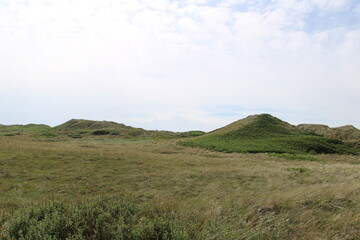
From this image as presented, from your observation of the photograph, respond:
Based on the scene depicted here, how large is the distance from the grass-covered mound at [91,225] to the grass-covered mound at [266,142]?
1132 inches

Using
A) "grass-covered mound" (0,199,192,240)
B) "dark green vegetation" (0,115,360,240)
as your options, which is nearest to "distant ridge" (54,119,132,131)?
"dark green vegetation" (0,115,360,240)

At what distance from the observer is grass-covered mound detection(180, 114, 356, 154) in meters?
33.9

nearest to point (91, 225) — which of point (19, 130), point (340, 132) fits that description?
point (340, 132)

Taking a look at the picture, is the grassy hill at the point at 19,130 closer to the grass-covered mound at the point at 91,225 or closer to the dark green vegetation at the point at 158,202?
the dark green vegetation at the point at 158,202

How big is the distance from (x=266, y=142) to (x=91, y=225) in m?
35.3

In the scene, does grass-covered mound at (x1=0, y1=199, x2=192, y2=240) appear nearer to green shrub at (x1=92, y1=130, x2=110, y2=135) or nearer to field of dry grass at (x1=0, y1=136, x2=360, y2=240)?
field of dry grass at (x1=0, y1=136, x2=360, y2=240)

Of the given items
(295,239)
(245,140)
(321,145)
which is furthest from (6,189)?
(321,145)

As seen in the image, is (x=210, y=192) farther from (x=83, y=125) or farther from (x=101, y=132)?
(x=83, y=125)

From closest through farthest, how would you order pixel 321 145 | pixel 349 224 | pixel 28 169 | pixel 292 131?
pixel 349 224
pixel 28 169
pixel 321 145
pixel 292 131

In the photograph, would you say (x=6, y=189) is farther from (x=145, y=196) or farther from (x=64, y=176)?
(x=145, y=196)

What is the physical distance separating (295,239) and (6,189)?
36.4 feet

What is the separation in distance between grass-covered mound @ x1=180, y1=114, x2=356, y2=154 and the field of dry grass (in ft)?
53.5

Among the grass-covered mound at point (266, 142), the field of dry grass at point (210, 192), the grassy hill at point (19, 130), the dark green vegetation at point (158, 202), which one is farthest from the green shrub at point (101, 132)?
the dark green vegetation at point (158, 202)

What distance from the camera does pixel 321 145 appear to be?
35812 mm
